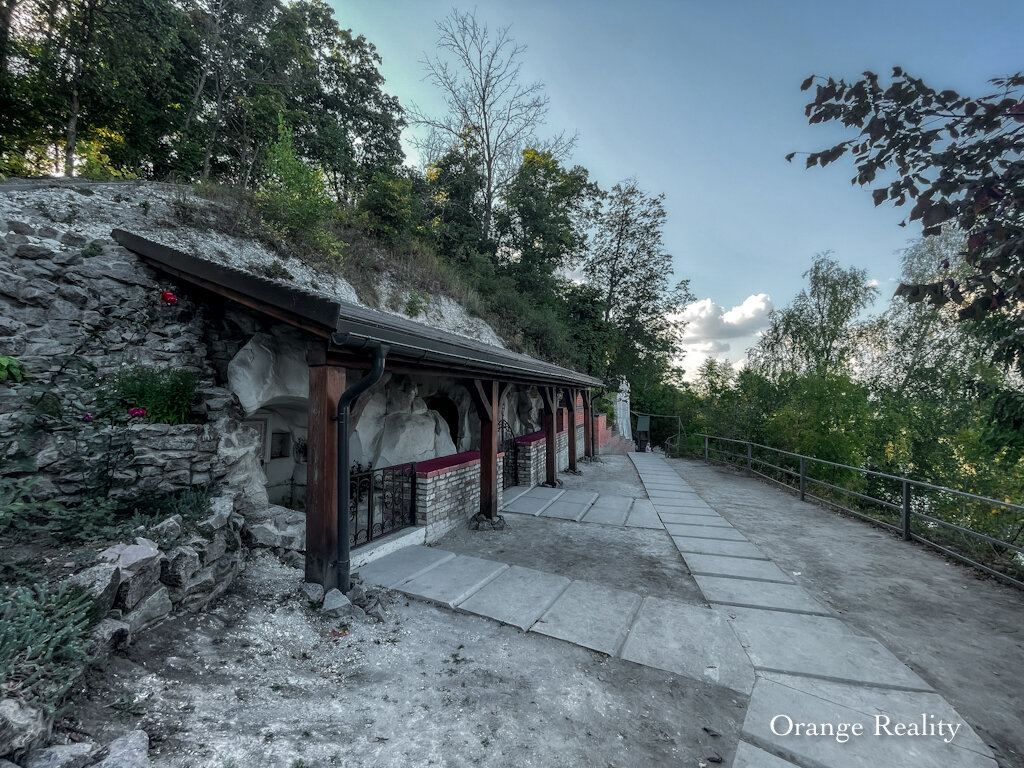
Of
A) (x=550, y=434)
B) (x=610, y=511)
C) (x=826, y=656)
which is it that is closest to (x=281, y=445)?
(x=550, y=434)

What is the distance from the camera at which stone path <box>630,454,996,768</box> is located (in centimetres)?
203

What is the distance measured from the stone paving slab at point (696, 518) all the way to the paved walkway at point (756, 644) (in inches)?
40.9

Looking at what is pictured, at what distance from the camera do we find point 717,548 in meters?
5.08

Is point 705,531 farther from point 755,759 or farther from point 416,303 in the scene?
point 416,303

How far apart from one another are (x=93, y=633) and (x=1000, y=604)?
22.3ft

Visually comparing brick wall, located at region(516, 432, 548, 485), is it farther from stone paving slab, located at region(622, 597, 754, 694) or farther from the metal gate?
stone paving slab, located at region(622, 597, 754, 694)

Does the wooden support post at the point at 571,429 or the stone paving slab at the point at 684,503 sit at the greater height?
the wooden support post at the point at 571,429

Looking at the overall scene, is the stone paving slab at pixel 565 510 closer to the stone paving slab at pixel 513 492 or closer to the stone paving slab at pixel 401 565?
the stone paving slab at pixel 513 492

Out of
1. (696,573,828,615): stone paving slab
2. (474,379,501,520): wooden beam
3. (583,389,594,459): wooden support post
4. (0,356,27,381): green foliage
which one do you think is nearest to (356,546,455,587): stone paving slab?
(474,379,501,520): wooden beam

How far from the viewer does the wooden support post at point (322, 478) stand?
323 cm

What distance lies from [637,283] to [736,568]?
18918mm

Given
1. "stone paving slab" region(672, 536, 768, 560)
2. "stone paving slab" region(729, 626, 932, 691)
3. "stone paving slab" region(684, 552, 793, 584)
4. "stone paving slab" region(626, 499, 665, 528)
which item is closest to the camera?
"stone paving slab" region(729, 626, 932, 691)

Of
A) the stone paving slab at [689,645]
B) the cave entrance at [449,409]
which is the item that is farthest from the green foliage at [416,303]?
the stone paving slab at [689,645]

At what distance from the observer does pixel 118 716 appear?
178 centimetres
